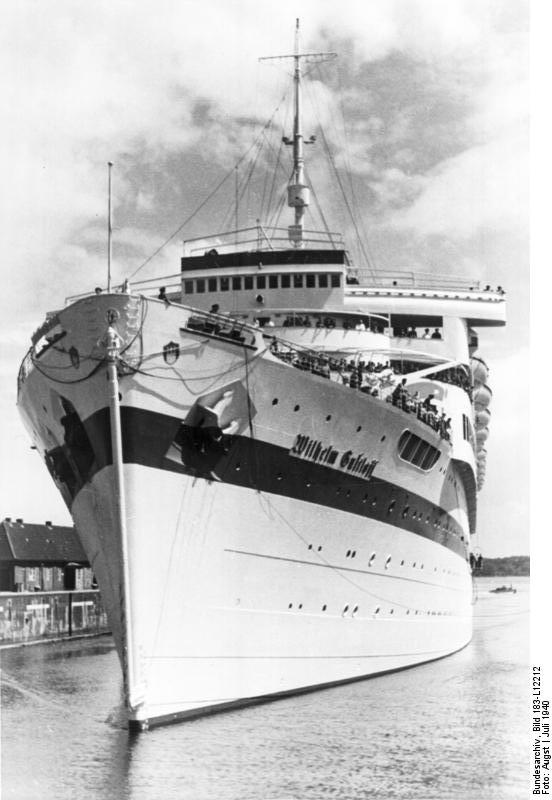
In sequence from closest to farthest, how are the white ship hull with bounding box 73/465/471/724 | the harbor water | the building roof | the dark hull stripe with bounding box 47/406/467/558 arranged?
the harbor water, the white ship hull with bounding box 73/465/471/724, the dark hull stripe with bounding box 47/406/467/558, the building roof

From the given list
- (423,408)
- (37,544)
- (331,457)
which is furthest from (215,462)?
(37,544)

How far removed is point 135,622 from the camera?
14.6 m

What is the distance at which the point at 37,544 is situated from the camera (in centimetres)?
4869

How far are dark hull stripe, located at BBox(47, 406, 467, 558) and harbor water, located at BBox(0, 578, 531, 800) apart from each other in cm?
357

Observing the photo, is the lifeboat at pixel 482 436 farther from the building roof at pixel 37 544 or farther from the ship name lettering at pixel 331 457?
the building roof at pixel 37 544

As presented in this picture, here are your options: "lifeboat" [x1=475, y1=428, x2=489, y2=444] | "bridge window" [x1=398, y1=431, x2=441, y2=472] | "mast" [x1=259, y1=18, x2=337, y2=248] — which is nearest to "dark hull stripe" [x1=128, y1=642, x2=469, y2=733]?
"bridge window" [x1=398, y1=431, x2=441, y2=472]

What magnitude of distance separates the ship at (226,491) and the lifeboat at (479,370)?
8.19m

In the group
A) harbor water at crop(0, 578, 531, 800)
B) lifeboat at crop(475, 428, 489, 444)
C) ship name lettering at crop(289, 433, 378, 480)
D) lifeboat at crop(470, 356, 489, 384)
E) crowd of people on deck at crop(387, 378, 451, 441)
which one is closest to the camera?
harbor water at crop(0, 578, 531, 800)

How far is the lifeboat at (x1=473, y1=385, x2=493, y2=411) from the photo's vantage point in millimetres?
30125

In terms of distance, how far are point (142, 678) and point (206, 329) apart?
6013 mm

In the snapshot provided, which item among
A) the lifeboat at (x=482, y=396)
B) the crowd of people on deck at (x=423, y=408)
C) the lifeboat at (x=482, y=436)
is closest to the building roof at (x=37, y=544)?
the lifeboat at (x=482, y=436)

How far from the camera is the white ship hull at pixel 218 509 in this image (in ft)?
48.3

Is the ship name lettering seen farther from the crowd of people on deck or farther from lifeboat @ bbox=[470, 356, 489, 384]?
lifeboat @ bbox=[470, 356, 489, 384]

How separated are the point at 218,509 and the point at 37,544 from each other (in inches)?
1409
